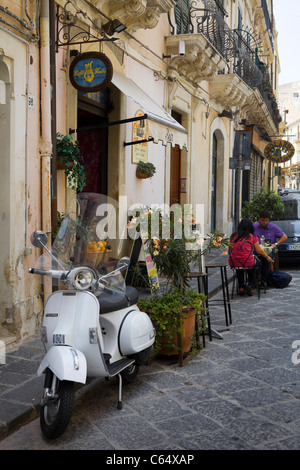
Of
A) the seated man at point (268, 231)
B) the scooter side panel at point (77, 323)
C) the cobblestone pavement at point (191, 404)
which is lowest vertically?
the cobblestone pavement at point (191, 404)

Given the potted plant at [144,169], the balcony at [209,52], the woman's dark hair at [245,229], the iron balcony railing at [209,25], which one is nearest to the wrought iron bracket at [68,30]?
the potted plant at [144,169]

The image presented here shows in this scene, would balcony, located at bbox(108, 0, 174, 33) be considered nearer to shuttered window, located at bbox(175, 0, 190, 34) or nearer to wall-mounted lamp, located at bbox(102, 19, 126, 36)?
wall-mounted lamp, located at bbox(102, 19, 126, 36)

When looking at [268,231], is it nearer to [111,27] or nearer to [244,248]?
[244,248]

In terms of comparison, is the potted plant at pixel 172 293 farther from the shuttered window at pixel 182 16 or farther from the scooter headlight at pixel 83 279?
the shuttered window at pixel 182 16

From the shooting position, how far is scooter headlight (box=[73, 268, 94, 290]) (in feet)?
10.7

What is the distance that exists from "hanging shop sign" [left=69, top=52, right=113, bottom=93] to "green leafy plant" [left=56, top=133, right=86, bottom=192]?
648 millimetres

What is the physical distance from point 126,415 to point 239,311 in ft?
12.7

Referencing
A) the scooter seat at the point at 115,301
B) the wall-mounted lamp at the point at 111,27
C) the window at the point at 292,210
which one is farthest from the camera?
the window at the point at 292,210

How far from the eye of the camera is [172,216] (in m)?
5.05

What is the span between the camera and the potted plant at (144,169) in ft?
28.4

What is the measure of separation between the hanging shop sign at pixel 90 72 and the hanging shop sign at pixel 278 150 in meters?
16.3

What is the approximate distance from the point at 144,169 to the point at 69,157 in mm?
2867

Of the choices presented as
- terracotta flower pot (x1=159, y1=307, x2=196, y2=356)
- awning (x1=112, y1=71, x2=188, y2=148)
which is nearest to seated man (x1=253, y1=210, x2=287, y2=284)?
awning (x1=112, y1=71, x2=188, y2=148)

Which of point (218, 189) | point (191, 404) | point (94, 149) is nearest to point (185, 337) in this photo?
point (191, 404)
